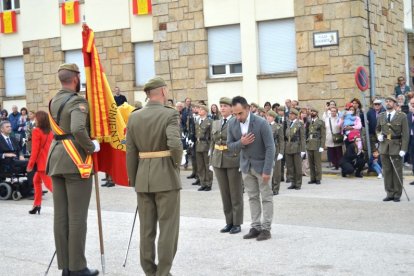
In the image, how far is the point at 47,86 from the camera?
26.1m

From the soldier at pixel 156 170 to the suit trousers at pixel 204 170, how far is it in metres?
8.30

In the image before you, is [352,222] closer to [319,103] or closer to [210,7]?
[319,103]

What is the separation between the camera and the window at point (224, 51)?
21500 millimetres

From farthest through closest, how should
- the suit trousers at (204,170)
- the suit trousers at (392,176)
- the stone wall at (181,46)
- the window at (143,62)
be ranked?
1. the window at (143,62)
2. the stone wall at (181,46)
3. the suit trousers at (204,170)
4. the suit trousers at (392,176)

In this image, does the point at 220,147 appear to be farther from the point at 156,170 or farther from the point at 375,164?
the point at 375,164

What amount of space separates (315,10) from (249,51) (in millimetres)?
2497

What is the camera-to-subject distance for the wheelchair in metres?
14.4

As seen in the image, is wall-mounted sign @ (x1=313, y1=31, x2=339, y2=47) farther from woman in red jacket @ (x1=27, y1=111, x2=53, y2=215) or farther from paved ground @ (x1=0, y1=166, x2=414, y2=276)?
woman in red jacket @ (x1=27, y1=111, x2=53, y2=215)

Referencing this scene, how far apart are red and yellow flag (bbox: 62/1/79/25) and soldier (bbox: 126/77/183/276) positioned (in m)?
19.3

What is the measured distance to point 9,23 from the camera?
89.5ft

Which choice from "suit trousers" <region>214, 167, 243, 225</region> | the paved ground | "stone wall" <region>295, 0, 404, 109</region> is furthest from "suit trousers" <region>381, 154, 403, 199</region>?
"stone wall" <region>295, 0, 404, 109</region>

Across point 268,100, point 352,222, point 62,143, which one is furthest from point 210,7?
point 62,143

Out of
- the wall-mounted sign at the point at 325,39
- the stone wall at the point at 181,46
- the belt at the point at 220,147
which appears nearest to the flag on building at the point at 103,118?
the belt at the point at 220,147

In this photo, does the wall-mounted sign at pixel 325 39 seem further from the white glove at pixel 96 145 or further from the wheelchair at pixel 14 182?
the white glove at pixel 96 145
